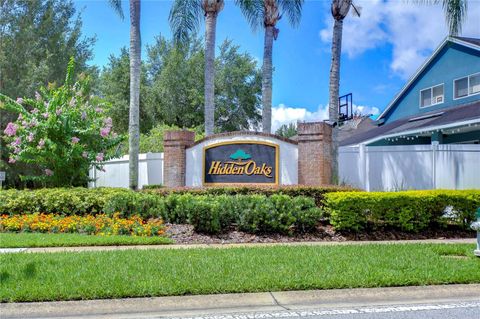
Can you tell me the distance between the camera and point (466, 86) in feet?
64.7

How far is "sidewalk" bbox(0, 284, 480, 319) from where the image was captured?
203 inches

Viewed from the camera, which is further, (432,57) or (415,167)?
(432,57)

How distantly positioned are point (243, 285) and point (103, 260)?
2.47 meters

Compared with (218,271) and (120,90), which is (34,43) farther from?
(218,271)

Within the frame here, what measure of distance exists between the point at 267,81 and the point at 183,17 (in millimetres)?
4067

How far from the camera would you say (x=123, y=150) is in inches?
993

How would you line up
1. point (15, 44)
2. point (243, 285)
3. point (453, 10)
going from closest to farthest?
point (243, 285) < point (453, 10) < point (15, 44)

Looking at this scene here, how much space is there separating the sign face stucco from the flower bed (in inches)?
148

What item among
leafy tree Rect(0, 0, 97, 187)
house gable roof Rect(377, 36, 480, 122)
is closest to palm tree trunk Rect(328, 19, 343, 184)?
house gable roof Rect(377, 36, 480, 122)

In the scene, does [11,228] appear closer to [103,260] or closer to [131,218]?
[131,218]

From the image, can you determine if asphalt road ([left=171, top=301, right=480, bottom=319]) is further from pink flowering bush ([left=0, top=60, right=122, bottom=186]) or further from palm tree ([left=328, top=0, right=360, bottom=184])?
pink flowering bush ([left=0, top=60, right=122, bottom=186])

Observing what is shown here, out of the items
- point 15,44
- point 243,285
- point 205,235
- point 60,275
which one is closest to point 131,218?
point 205,235

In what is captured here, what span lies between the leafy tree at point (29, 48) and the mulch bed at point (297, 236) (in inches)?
645

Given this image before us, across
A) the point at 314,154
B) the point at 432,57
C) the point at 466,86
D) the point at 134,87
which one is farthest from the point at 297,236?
the point at 432,57
